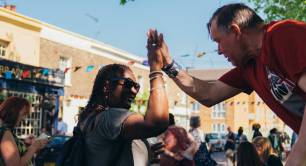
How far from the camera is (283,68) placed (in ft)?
6.84

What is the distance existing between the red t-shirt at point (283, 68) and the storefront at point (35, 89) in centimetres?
1729

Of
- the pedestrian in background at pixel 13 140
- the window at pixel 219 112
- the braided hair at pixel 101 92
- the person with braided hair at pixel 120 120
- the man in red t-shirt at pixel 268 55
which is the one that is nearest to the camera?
the man in red t-shirt at pixel 268 55

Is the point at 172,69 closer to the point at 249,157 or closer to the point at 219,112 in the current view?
the point at 249,157

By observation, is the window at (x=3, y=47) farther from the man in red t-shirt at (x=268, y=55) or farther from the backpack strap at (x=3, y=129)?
the man in red t-shirt at (x=268, y=55)

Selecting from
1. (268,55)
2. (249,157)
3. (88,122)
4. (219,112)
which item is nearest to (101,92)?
(88,122)

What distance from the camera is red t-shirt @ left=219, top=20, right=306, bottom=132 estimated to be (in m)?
2.00

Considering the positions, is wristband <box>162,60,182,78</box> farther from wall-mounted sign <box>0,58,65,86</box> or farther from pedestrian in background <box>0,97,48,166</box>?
wall-mounted sign <box>0,58,65,86</box>

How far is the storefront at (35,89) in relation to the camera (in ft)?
63.1

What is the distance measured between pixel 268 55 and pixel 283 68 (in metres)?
0.13

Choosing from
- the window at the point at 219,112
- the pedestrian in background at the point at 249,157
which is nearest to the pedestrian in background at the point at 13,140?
the pedestrian in background at the point at 249,157

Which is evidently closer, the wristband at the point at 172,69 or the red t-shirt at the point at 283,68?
the red t-shirt at the point at 283,68

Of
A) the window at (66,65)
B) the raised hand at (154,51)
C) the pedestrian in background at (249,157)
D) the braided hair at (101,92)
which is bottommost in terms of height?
the pedestrian in background at (249,157)

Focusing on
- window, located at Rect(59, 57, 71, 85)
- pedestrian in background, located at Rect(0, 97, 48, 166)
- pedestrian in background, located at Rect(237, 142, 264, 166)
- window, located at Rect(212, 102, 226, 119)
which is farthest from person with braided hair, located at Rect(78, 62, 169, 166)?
window, located at Rect(212, 102, 226, 119)

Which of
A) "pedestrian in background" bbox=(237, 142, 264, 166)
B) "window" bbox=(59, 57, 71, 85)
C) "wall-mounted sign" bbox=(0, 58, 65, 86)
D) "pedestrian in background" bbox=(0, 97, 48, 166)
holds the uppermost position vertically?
"window" bbox=(59, 57, 71, 85)
